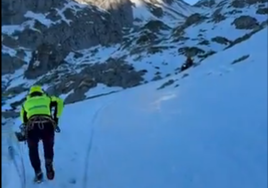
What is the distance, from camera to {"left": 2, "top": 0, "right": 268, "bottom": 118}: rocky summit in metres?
52.2

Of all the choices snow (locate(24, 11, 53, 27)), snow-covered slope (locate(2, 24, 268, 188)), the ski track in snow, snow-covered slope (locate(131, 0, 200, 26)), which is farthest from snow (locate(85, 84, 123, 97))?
snow-covered slope (locate(131, 0, 200, 26))

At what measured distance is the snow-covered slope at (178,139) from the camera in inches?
391

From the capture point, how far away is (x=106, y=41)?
99875 mm

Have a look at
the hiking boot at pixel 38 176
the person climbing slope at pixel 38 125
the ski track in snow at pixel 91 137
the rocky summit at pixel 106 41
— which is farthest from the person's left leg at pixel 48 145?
the rocky summit at pixel 106 41

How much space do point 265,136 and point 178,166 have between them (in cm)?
228

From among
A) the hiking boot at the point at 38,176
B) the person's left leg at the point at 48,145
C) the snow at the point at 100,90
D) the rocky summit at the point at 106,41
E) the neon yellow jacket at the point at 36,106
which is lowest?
the hiking boot at the point at 38,176

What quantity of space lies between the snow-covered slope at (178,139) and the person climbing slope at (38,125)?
39 centimetres

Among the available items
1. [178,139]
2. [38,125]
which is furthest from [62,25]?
[38,125]

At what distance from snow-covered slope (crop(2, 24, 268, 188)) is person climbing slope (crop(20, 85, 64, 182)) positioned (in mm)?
391

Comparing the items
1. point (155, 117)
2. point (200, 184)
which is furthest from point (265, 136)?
point (155, 117)

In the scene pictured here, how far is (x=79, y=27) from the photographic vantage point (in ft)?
344

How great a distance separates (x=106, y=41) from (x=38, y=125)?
91.5 metres

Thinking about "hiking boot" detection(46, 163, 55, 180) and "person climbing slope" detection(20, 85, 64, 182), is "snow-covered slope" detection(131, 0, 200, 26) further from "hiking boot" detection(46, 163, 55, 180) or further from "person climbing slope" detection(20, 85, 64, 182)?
"hiking boot" detection(46, 163, 55, 180)

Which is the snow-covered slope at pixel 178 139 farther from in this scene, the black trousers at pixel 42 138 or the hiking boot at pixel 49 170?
the black trousers at pixel 42 138
